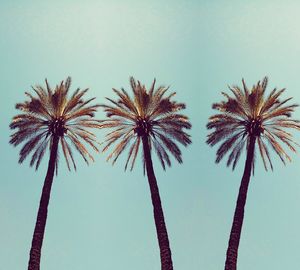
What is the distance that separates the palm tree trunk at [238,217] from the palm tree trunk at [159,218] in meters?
3.73

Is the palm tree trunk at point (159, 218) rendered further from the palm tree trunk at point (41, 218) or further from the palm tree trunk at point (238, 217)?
the palm tree trunk at point (41, 218)

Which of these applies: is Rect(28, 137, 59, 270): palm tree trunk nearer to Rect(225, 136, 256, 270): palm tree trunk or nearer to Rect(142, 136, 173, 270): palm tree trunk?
Rect(142, 136, 173, 270): palm tree trunk

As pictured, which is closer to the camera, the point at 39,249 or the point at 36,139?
the point at 39,249

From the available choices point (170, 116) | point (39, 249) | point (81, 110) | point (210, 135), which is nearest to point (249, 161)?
point (210, 135)

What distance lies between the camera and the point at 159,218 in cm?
4284

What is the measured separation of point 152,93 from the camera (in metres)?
46.2

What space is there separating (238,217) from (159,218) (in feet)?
16.7

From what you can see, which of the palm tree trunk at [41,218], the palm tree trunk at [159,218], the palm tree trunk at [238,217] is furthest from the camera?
the palm tree trunk at [159,218]

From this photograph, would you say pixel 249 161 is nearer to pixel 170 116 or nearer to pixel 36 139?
pixel 170 116

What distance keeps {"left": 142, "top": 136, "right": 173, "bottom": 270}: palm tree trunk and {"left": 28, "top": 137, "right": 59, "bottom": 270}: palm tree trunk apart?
6237mm

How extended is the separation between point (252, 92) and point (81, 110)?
1185cm

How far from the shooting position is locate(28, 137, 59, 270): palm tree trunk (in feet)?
131

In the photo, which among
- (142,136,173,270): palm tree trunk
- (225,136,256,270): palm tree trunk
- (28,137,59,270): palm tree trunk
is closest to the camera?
(28,137,59,270): palm tree trunk

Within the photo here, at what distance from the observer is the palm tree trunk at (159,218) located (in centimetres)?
4125
